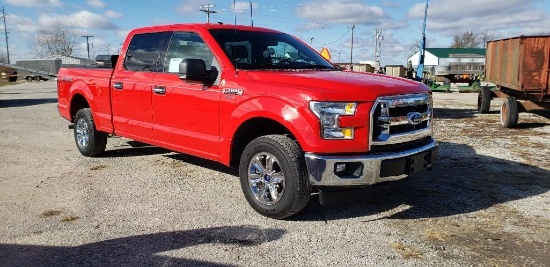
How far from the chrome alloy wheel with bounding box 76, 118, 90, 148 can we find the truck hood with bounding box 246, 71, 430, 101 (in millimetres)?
3543

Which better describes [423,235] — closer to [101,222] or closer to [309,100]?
[309,100]

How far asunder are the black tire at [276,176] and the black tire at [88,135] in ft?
10.7

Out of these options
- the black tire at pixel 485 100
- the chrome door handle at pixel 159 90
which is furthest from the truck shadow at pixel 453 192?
the black tire at pixel 485 100

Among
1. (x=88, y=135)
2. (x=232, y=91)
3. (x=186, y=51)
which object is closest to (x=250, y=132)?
(x=232, y=91)

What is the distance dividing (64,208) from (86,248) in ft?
3.76

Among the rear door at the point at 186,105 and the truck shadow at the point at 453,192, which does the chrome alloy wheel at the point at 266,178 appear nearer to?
the truck shadow at the point at 453,192

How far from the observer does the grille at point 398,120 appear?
3848 millimetres

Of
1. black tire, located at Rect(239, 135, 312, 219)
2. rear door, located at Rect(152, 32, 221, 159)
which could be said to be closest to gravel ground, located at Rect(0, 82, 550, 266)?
black tire, located at Rect(239, 135, 312, 219)

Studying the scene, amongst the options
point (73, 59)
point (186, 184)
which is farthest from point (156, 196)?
point (73, 59)

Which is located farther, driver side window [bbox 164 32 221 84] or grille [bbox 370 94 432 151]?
driver side window [bbox 164 32 221 84]

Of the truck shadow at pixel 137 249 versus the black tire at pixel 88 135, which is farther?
the black tire at pixel 88 135

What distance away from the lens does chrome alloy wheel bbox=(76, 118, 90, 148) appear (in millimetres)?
6775

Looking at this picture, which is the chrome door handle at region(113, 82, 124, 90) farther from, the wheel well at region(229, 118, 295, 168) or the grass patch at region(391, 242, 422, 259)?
the grass patch at region(391, 242, 422, 259)

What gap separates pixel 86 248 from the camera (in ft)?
11.5
